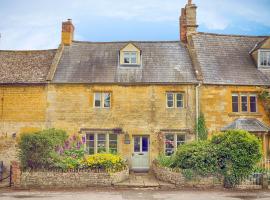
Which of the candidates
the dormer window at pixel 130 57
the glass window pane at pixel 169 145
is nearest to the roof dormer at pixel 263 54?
the glass window pane at pixel 169 145

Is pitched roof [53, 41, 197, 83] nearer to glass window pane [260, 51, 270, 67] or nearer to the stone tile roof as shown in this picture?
the stone tile roof

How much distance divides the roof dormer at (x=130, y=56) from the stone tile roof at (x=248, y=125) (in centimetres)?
854

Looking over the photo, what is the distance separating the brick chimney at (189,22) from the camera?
28672 millimetres

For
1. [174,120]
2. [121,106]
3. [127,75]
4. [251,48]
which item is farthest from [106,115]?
[251,48]

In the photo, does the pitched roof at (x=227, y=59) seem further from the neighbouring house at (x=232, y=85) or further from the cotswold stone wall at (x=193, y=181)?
the cotswold stone wall at (x=193, y=181)

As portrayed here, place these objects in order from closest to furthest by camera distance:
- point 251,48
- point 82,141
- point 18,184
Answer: point 18,184 < point 82,141 < point 251,48

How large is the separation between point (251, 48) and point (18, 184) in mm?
21788

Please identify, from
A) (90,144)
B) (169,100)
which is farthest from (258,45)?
(90,144)

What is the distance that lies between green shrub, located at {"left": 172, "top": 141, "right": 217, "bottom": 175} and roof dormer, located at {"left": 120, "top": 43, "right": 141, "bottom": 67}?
30.9ft

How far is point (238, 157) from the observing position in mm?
17969

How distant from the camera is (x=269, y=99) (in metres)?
24.4

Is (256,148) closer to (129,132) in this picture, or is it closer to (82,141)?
(129,132)

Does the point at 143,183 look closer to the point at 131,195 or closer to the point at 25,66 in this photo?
the point at 131,195

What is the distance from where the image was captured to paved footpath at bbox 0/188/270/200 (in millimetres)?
15500
